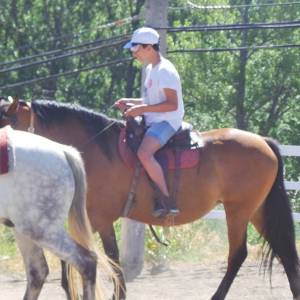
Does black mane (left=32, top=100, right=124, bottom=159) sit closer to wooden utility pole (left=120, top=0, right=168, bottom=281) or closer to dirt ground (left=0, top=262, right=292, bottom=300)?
dirt ground (left=0, top=262, right=292, bottom=300)

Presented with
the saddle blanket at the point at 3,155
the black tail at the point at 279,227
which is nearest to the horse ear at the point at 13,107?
the saddle blanket at the point at 3,155

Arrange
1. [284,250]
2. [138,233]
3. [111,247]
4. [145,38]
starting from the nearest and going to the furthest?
[145,38] < [111,247] < [284,250] < [138,233]

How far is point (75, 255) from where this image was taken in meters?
6.43

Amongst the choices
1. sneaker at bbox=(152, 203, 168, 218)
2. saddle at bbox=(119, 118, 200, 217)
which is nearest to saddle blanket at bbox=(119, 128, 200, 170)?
saddle at bbox=(119, 118, 200, 217)

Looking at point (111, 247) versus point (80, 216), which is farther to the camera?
point (111, 247)

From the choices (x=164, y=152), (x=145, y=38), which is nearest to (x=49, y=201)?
(x=164, y=152)

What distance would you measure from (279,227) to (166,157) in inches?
50.4

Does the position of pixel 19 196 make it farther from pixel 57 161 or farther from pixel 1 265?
pixel 1 265

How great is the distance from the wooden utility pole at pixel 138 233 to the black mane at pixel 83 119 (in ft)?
7.31

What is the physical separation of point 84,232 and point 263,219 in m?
2.36

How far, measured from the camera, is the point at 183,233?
11227 millimetres

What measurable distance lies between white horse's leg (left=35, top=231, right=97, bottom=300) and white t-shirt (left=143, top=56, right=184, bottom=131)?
170 centimetres

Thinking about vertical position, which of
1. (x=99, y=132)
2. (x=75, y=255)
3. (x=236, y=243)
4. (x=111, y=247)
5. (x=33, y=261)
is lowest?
(x=236, y=243)

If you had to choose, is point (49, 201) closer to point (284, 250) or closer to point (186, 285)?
point (284, 250)
